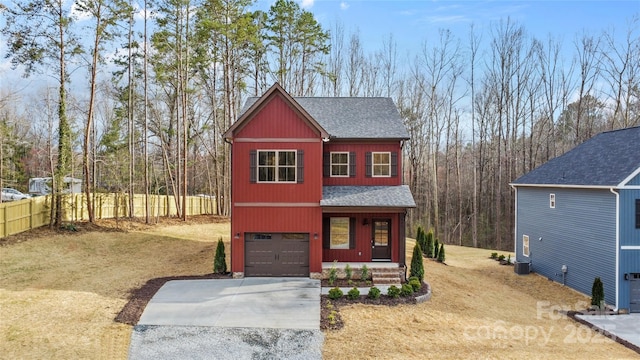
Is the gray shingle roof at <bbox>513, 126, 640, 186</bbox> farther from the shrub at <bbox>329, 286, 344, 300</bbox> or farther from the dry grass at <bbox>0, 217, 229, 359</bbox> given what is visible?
the dry grass at <bbox>0, 217, 229, 359</bbox>

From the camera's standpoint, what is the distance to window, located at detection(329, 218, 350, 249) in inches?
640

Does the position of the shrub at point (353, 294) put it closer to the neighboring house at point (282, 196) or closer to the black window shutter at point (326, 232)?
the neighboring house at point (282, 196)

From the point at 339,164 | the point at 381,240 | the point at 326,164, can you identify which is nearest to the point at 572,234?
the point at 381,240

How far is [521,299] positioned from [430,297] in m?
4.87

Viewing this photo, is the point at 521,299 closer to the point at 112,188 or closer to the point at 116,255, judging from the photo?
the point at 116,255

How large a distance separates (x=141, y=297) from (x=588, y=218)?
18.0 meters

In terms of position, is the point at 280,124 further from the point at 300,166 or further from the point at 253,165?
the point at 253,165

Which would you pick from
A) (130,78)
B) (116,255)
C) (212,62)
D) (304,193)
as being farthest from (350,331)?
(212,62)

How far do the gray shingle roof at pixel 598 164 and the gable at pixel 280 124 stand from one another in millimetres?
11948

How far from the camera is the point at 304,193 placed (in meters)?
15.2

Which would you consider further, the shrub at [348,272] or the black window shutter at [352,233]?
the black window shutter at [352,233]

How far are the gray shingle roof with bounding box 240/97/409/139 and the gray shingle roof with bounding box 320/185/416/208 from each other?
2238 mm

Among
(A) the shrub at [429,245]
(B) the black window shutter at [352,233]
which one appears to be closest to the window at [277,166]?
(B) the black window shutter at [352,233]

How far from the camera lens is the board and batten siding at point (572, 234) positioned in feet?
48.6
